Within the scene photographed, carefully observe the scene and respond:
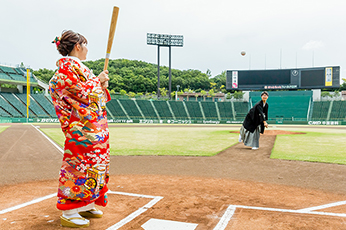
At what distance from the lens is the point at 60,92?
3.22 metres

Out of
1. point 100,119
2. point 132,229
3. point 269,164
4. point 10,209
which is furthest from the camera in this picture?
point 269,164

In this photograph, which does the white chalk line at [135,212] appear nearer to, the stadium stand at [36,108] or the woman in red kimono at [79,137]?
the woman in red kimono at [79,137]

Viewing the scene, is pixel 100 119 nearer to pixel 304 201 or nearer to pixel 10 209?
pixel 10 209

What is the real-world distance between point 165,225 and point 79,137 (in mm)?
1503

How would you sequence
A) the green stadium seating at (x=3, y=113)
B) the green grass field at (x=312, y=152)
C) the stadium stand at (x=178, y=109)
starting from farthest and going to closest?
the stadium stand at (x=178, y=109) → the green stadium seating at (x=3, y=113) → the green grass field at (x=312, y=152)

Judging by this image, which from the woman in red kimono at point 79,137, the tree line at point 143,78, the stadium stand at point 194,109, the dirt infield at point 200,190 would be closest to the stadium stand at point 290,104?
the stadium stand at point 194,109

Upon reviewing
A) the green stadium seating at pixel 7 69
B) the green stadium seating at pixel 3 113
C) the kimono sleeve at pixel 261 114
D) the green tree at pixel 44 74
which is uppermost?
the green tree at pixel 44 74

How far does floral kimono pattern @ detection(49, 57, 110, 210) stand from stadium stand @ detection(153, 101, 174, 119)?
48.9 m

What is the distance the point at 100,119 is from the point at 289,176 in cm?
498

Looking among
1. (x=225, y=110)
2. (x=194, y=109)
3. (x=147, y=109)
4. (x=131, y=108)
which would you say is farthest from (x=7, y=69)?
(x=225, y=110)

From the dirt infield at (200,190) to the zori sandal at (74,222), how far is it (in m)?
0.10

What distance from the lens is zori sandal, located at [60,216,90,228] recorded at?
3197 mm

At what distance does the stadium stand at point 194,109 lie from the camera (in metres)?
54.2

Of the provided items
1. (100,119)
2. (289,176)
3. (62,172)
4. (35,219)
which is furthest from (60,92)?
(289,176)
